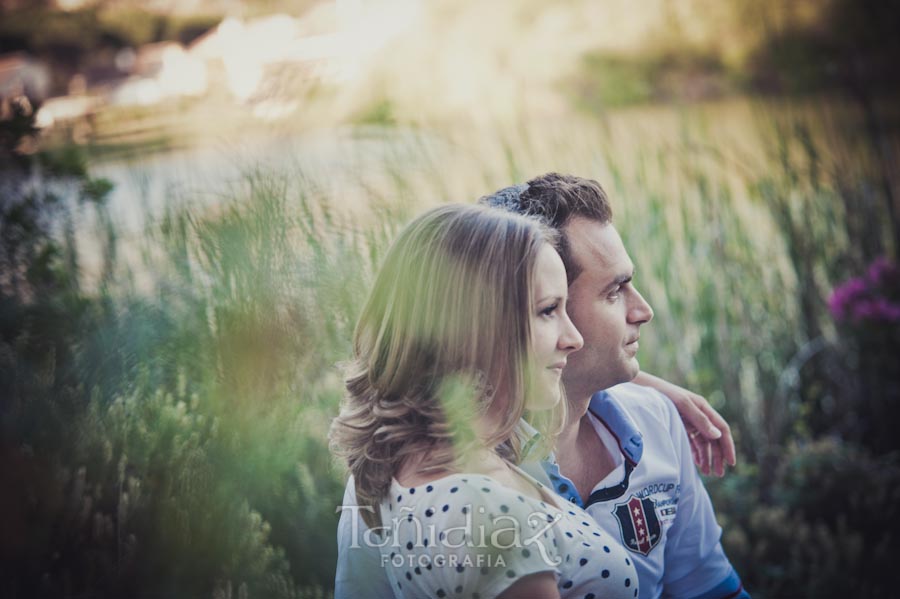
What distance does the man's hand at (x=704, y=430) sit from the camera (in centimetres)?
179

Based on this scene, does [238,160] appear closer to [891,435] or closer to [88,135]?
[88,135]

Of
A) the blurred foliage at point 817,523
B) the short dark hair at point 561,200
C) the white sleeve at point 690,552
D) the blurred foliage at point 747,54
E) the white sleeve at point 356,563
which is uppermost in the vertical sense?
the blurred foliage at point 747,54

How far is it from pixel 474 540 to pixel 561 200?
70 cm

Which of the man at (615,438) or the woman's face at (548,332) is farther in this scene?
the man at (615,438)

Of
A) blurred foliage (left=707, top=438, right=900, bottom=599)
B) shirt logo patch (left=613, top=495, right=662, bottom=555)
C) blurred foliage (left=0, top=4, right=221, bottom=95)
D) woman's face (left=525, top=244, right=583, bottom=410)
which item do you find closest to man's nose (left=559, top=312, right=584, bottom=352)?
woman's face (left=525, top=244, right=583, bottom=410)

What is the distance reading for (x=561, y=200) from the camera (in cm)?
155

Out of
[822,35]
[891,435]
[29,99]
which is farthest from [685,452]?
[822,35]

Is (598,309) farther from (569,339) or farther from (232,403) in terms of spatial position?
(232,403)

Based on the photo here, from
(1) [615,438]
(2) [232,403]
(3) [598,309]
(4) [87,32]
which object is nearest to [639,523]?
(1) [615,438]

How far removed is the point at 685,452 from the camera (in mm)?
1744

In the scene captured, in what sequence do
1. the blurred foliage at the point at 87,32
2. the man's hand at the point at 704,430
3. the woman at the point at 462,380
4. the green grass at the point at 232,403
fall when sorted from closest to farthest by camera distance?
the woman at the point at 462,380 → the green grass at the point at 232,403 → the man's hand at the point at 704,430 → the blurred foliage at the point at 87,32

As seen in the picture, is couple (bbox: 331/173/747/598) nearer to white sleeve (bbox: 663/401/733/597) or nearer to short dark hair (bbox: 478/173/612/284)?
short dark hair (bbox: 478/173/612/284)

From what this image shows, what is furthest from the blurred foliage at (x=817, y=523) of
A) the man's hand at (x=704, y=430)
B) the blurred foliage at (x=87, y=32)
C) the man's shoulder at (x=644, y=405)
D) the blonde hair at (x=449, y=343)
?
the blurred foliage at (x=87, y=32)

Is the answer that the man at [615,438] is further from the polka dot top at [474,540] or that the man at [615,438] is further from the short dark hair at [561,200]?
the polka dot top at [474,540]
